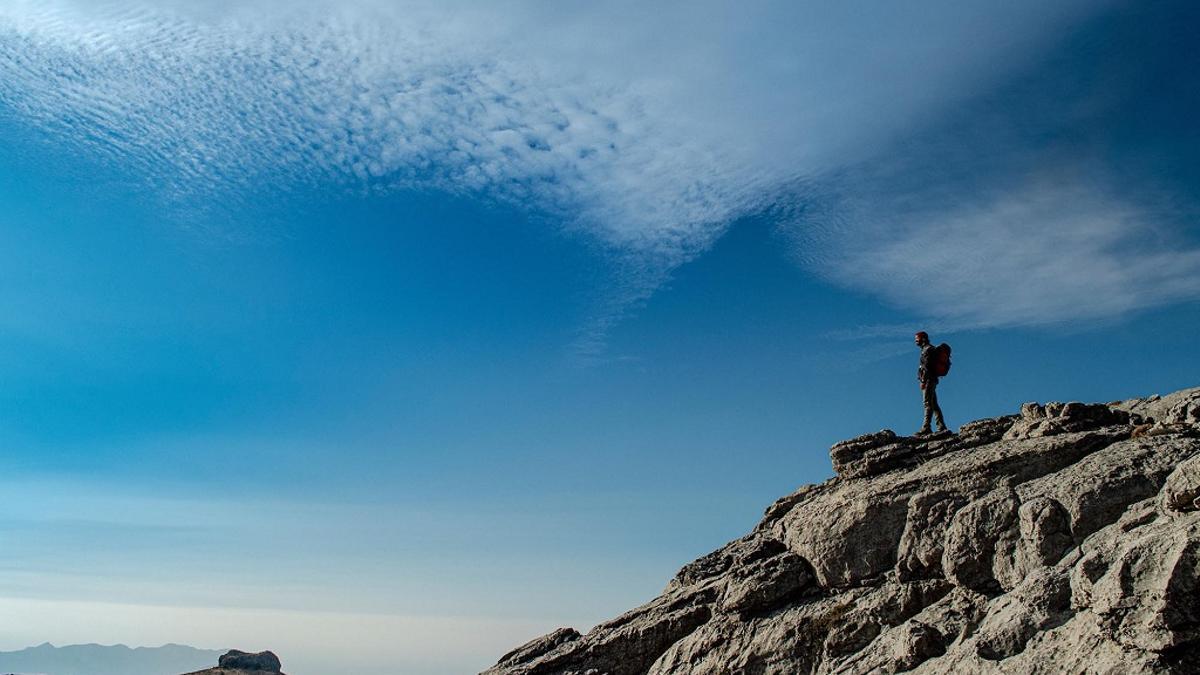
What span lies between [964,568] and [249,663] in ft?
222

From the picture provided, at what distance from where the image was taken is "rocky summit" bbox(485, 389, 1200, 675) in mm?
19203

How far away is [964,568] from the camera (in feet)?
80.9

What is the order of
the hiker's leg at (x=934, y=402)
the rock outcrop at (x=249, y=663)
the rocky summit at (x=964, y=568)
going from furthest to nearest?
1. the rock outcrop at (x=249, y=663)
2. the hiker's leg at (x=934, y=402)
3. the rocky summit at (x=964, y=568)

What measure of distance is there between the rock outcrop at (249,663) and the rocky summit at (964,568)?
47.8 metres

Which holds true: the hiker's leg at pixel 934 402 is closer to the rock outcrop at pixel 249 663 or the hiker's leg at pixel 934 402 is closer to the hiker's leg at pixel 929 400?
the hiker's leg at pixel 929 400

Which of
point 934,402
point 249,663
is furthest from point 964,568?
point 249,663

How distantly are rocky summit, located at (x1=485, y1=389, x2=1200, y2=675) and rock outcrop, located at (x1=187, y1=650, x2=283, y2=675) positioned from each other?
1881 inches

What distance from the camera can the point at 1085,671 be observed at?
18.5 metres

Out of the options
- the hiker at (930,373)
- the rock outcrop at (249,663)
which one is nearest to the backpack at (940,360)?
the hiker at (930,373)

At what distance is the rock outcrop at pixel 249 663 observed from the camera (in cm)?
7225

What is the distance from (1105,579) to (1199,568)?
1912mm

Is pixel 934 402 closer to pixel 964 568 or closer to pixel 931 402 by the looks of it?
pixel 931 402

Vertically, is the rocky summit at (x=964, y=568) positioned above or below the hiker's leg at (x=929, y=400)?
below

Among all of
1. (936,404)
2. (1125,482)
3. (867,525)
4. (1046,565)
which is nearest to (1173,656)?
(1046,565)
